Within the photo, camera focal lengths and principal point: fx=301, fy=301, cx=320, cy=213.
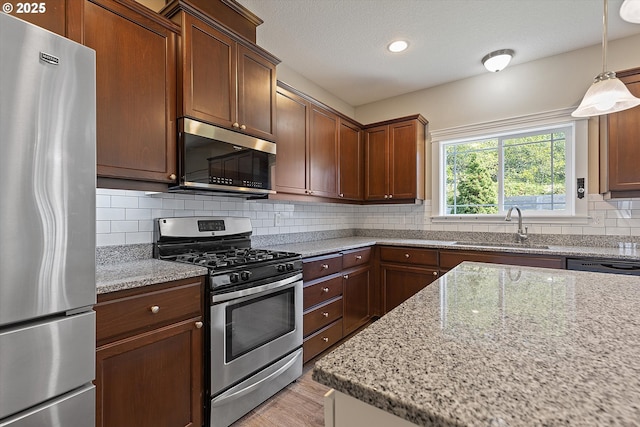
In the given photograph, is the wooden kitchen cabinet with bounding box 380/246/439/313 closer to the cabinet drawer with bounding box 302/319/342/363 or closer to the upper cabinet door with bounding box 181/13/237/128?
the cabinet drawer with bounding box 302/319/342/363

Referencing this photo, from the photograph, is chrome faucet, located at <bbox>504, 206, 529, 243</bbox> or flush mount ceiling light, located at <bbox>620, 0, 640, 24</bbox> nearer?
flush mount ceiling light, located at <bbox>620, 0, 640, 24</bbox>

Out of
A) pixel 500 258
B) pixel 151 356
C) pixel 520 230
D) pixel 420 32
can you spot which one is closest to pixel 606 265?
pixel 500 258

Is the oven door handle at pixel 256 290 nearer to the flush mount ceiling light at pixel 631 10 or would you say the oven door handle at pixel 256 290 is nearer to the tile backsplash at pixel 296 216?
the tile backsplash at pixel 296 216

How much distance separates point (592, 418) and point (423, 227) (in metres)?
3.30

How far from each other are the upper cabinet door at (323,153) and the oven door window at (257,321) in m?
1.19

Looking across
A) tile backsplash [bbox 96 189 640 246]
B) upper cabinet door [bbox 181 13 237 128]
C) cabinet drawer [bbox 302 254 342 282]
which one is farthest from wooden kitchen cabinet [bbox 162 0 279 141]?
cabinet drawer [bbox 302 254 342 282]

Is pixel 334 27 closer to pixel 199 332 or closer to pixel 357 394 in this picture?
pixel 199 332

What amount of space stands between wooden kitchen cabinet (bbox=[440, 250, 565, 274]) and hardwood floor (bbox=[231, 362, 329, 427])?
1599 mm

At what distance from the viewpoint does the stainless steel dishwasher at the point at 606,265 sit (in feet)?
6.90

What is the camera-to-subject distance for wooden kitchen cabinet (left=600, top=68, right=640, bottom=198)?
230cm

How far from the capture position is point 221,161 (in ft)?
6.44

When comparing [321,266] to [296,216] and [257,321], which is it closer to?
[257,321]

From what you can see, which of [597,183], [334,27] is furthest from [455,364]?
[597,183]

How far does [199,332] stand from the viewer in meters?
1.60
